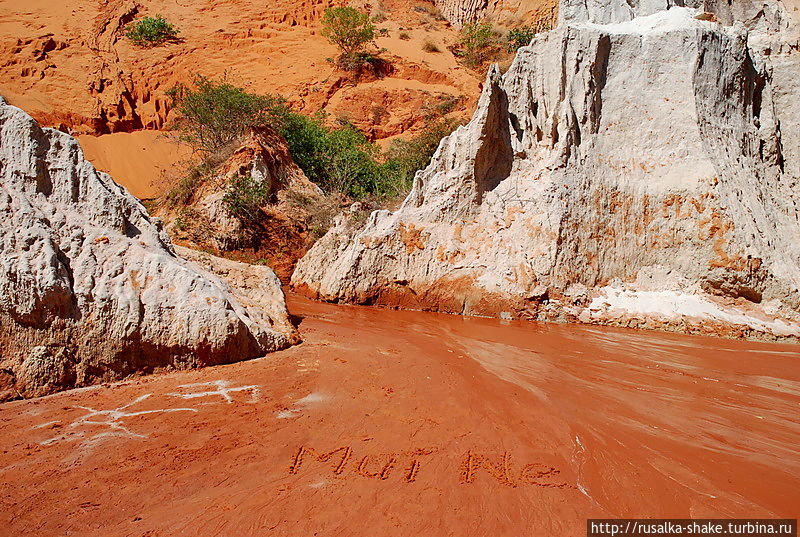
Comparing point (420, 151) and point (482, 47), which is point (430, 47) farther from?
point (420, 151)

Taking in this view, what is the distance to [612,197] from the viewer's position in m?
7.47

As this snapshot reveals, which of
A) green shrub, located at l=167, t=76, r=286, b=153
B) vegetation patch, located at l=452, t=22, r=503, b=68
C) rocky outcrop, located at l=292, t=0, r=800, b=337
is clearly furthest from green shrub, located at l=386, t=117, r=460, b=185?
vegetation patch, located at l=452, t=22, r=503, b=68

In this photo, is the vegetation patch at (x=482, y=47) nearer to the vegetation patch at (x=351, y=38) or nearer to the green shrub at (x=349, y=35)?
the vegetation patch at (x=351, y=38)

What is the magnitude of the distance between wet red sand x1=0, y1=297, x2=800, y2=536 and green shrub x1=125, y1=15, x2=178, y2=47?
92.4 ft

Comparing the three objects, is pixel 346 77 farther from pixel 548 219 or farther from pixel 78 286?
pixel 78 286

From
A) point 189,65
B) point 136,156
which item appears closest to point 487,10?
point 189,65

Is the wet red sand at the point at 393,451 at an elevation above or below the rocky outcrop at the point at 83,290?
below

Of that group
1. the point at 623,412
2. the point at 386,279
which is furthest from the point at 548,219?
the point at 623,412

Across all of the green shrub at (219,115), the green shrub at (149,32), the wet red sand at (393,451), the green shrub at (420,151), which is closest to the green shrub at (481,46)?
the green shrub at (420,151)

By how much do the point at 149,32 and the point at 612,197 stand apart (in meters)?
27.6

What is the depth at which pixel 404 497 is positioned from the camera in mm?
1608

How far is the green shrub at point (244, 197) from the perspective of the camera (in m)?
A: 10.8

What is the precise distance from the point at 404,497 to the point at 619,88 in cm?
893

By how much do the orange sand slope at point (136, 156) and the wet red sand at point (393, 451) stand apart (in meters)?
15.6
